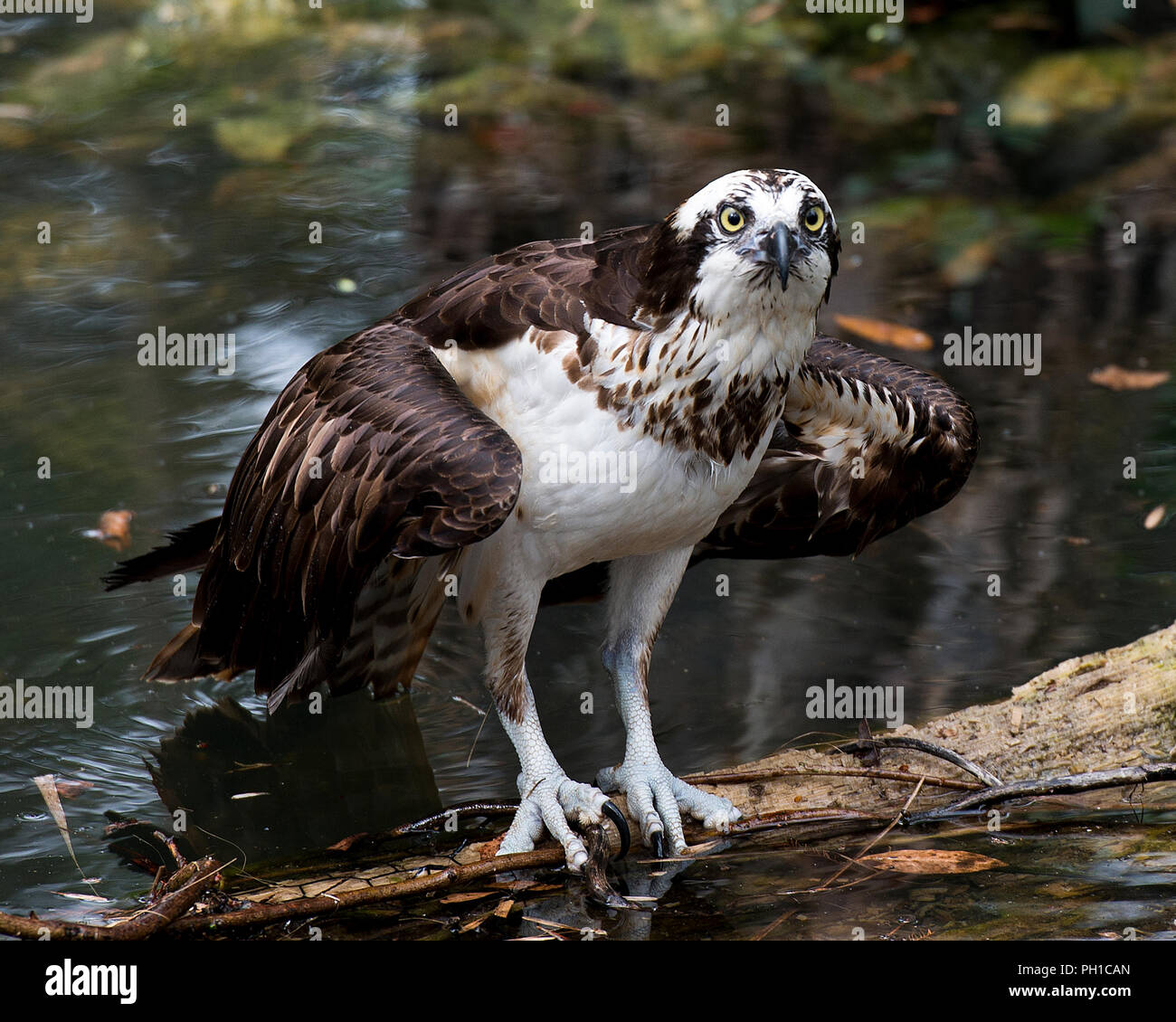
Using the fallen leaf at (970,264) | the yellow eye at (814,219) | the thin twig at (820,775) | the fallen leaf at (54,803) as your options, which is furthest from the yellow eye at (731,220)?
the fallen leaf at (970,264)

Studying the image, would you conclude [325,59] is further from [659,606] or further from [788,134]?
[659,606]

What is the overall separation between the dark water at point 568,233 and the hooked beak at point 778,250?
170 cm

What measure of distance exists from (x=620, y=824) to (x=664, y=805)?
167 mm

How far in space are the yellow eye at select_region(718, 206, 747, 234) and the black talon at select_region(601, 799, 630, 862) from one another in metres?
1.78

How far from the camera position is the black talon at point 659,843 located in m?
4.49

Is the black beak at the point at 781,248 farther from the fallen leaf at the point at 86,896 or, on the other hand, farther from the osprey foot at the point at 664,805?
the fallen leaf at the point at 86,896

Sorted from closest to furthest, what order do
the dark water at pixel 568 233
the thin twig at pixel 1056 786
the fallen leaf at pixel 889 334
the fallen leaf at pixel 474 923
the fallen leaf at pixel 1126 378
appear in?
the fallen leaf at pixel 474 923 → the thin twig at pixel 1056 786 → the dark water at pixel 568 233 → the fallen leaf at pixel 1126 378 → the fallen leaf at pixel 889 334

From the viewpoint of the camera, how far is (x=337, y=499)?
4.28 metres

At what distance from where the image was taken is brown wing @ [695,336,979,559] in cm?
494

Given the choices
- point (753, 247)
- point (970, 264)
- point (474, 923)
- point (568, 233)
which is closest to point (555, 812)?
point (474, 923)

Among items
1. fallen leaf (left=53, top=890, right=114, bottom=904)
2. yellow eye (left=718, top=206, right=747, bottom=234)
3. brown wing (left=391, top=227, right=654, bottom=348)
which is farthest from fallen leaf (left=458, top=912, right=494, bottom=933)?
yellow eye (left=718, top=206, right=747, bottom=234)

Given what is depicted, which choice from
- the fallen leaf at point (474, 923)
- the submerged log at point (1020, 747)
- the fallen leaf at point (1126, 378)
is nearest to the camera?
the fallen leaf at point (474, 923)

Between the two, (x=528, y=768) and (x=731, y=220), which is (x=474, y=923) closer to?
(x=528, y=768)

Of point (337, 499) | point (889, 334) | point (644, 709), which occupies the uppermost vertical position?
point (889, 334)
